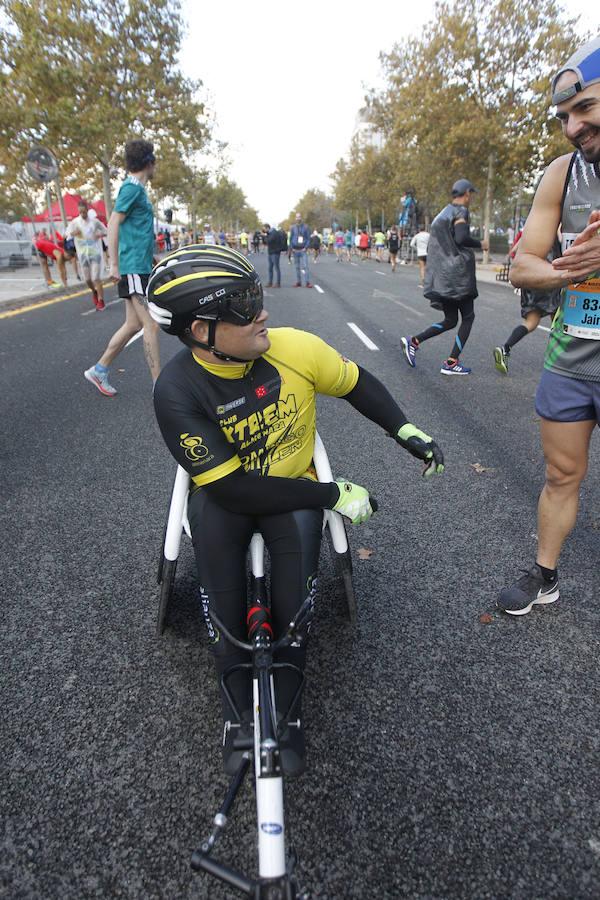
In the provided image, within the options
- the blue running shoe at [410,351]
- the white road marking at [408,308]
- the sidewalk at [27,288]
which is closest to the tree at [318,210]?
the sidewalk at [27,288]

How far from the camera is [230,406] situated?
2104 millimetres

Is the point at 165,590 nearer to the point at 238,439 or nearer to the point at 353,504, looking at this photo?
the point at 238,439

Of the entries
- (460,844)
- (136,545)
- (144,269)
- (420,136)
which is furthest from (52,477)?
(420,136)

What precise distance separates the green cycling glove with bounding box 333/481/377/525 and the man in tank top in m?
0.87

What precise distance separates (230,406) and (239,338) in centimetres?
25

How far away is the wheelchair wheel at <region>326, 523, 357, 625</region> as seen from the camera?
233 cm

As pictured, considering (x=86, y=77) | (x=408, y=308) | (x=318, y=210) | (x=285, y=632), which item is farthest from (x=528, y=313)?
(x=318, y=210)

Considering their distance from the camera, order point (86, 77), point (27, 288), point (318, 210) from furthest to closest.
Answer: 1. point (318, 210)
2. point (86, 77)
3. point (27, 288)

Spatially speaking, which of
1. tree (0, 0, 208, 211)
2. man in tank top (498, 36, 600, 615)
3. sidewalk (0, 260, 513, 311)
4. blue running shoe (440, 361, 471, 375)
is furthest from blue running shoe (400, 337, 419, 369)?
tree (0, 0, 208, 211)

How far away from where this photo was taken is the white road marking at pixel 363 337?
8.49 meters

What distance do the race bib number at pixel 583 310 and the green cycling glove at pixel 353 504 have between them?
3.31 feet

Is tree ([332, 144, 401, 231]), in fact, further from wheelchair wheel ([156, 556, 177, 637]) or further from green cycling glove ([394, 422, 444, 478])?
wheelchair wheel ([156, 556, 177, 637])

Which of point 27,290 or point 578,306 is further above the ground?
point 578,306

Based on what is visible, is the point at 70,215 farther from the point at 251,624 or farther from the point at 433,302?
the point at 251,624
